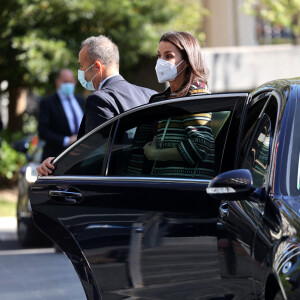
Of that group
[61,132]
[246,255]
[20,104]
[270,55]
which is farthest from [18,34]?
[246,255]

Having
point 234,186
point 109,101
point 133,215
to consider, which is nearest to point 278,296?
point 234,186

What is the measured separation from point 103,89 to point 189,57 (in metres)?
0.73

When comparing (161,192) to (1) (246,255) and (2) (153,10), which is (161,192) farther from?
(2) (153,10)

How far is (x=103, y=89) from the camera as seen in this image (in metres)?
6.07

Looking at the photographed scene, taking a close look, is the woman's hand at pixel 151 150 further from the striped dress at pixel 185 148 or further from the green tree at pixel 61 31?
the green tree at pixel 61 31

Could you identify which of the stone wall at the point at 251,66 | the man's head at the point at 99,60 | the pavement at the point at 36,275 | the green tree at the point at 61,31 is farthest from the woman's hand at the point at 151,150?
the stone wall at the point at 251,66

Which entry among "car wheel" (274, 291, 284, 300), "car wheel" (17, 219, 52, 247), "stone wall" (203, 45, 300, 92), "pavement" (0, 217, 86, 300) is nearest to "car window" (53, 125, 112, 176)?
"car wheel" (274, 291, 284, 300)

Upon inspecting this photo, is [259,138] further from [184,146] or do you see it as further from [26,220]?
[26,220]

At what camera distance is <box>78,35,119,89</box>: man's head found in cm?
632

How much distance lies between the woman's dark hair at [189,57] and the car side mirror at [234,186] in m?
1.37

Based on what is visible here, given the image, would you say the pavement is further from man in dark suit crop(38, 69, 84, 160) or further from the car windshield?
the car windshield

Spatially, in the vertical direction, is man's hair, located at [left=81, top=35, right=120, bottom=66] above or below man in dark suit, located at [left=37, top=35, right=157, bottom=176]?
above

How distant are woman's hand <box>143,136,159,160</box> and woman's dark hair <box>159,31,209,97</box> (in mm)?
441

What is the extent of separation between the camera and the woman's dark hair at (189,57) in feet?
18.2
